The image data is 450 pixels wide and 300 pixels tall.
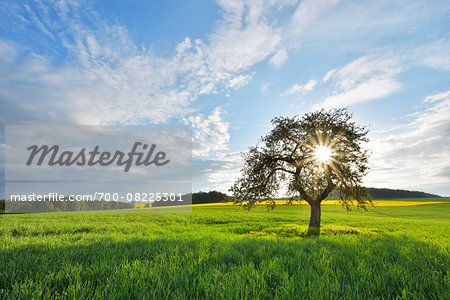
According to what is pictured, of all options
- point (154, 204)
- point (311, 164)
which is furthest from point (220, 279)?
point (154, 204)

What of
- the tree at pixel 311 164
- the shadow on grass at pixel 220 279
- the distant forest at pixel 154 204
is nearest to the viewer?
the shadow on grass at pixel 220 279

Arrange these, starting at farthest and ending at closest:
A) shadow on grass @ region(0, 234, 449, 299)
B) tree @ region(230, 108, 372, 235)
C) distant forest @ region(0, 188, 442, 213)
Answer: distant forest @ region(0, 188, 442, 213) → tree @ region(230, 108, 372, 235) → shadow on grass @ region(0, 234, 449, 299)

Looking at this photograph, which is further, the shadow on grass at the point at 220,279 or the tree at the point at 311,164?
the tree at the point at 311,164

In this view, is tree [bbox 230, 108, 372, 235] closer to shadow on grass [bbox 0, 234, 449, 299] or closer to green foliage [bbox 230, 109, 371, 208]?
green foliage [bbox 230, 109, 371, 208]

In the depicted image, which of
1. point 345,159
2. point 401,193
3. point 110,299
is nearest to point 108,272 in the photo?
point 110,299

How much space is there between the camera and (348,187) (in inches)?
654

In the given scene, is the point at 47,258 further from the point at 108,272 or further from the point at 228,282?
the point at 228,282

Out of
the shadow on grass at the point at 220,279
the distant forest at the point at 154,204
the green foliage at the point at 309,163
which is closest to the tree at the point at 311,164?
the green foliage at the point at 309,163

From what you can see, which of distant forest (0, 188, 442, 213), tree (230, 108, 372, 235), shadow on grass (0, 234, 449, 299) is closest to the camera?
shadow on grass (0, 234, 449, 299)

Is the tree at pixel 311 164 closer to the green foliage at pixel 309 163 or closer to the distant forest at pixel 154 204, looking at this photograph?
the green foliage at pixel 309 163

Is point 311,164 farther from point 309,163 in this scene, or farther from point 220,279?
point 220,279

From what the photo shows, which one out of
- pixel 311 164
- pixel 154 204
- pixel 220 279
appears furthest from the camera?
pixel 154 204

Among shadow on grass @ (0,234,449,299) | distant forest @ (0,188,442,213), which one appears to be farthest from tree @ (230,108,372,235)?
distant forest @ (0,188,442,213)

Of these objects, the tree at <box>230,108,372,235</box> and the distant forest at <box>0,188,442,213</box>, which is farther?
the distant forest at <box>0,188,442,213</box>
